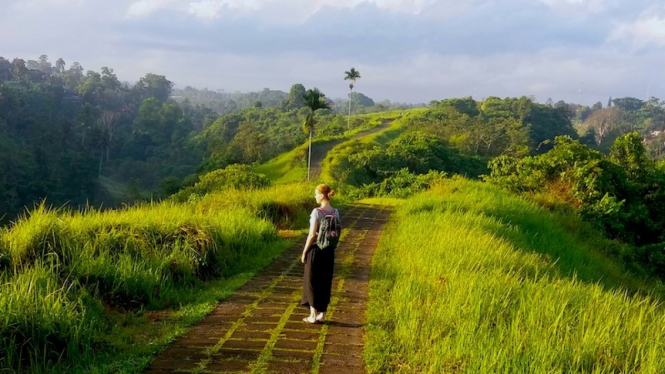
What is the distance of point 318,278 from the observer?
5555 millimetres

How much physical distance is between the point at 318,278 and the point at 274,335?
2.62 feet

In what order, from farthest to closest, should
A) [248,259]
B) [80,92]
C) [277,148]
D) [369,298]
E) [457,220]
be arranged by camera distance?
[80,92] → [277,148] → [457,220] → [248,259] → [369,298]

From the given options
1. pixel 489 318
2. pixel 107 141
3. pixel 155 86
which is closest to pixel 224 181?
pixel 489 318

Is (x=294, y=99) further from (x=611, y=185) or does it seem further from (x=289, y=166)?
(x=611, y=185)

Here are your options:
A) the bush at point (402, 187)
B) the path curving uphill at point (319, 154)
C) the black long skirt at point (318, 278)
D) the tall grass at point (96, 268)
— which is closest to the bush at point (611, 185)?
the bush at point (402, 187)

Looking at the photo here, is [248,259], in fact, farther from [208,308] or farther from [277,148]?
[277,148]

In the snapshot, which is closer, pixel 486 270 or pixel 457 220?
pixel 486 270

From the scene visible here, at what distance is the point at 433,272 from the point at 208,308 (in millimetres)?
2761

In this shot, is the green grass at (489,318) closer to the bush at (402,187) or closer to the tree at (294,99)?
the bush at (402,187)

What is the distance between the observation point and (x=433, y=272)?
642 centimetres

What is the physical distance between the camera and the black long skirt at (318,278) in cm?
546

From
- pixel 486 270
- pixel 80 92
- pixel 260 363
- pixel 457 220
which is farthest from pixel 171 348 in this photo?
pixel 80 92

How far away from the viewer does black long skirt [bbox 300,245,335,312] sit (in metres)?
5.46

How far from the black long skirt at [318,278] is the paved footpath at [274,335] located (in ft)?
0.80
